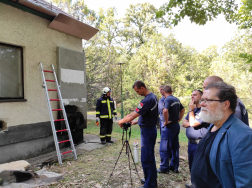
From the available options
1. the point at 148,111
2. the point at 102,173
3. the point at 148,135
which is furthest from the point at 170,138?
the point at 102,173

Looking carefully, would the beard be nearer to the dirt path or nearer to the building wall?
the dirt path

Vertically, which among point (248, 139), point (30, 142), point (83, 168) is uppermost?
point (248, 139)

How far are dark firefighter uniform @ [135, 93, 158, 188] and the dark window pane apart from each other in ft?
12.3

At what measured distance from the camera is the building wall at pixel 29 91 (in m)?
4.85

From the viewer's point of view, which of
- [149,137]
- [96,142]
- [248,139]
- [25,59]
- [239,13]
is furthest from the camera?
[96,142]

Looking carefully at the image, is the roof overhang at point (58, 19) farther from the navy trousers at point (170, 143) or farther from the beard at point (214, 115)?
the beard at point (214, 115)

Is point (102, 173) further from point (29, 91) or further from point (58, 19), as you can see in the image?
point (58, 19)

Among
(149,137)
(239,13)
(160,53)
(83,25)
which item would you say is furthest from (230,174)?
(160,53)

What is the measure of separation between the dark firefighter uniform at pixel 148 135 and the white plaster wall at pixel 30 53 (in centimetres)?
346

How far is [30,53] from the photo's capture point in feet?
17.9

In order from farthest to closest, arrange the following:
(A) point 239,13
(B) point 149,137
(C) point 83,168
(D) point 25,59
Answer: (A) point 239,13 < (D) point 25,59 < (C) point 83,168 < (B) point 149,137

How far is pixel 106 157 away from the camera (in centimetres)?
543

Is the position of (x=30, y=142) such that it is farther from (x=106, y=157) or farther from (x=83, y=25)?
(x=83, y=25)

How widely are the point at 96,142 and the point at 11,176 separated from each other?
3646mm
